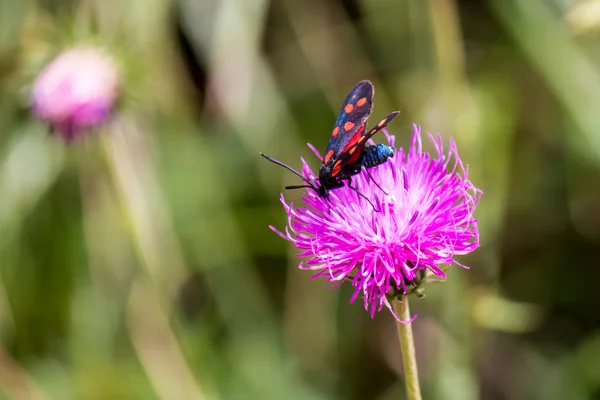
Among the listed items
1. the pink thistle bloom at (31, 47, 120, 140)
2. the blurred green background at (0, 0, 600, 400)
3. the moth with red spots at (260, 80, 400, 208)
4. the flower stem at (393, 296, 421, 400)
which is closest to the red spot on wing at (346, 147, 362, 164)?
the moth with red spots at (260, 80, 400, 208)

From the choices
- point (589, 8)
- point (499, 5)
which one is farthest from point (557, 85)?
point (589, 8)

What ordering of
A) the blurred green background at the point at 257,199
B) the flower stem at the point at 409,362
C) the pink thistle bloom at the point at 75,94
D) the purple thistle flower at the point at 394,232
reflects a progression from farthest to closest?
the blurred green background at the point at 257,199, the pink thistle bloom at the point at 75,94, the purple thistle flower at the point at 394,232, the flower stem at the point at 409,362

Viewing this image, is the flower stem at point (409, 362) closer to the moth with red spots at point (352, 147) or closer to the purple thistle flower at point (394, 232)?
the purple thistle flower at point (394, 232)

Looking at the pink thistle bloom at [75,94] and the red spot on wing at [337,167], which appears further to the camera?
the pink thistle bloom at [75,94]

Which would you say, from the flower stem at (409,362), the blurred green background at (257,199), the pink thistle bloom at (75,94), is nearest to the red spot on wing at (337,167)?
the flower stem at (409,362)

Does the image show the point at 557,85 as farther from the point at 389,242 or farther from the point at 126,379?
the point at 126,379

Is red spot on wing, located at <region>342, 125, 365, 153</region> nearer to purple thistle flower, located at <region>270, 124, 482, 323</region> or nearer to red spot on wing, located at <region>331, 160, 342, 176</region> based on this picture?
red spot on wing, located at <region>331, 160, 342, 176</region>
